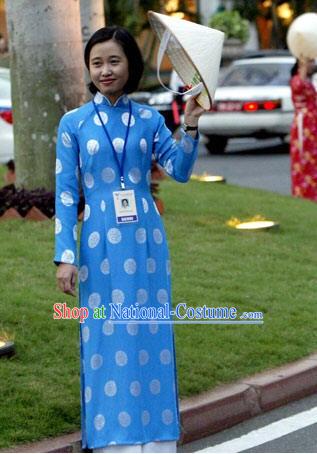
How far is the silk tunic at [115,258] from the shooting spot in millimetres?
5285

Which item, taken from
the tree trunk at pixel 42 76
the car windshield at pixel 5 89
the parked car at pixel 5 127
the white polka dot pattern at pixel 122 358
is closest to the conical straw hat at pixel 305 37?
the tree trunk at pixel 42 76

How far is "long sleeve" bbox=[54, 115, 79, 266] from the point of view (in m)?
5.28

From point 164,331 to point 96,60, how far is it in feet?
3.62

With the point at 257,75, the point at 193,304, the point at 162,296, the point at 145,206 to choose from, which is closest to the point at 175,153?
the point at 145,206

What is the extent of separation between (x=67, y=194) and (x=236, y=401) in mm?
1788

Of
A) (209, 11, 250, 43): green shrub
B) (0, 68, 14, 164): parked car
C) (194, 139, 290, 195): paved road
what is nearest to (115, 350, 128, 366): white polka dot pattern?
(0, 68, 14, 164): parked car

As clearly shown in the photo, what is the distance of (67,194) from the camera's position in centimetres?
530

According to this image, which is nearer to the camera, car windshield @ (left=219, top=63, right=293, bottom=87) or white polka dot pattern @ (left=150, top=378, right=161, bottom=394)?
white polka dot pattern @ (left=150, top=378, right=161, bottom=394)

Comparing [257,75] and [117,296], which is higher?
[117,296]

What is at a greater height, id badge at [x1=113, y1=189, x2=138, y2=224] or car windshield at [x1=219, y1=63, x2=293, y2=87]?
id badge at [x1=113, y1=189, x2=138, y2=224]

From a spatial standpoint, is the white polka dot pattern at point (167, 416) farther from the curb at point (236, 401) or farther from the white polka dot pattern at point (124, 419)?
the curb at point (236, 401)

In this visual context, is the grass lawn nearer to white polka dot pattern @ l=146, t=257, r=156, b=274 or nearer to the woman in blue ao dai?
the woman in blue ao dai

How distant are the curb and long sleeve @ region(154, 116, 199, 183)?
1.32 metres

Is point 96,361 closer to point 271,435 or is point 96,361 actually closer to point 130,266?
point 130,266
